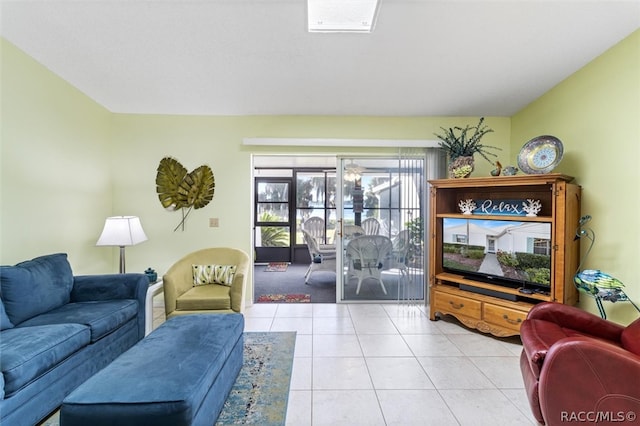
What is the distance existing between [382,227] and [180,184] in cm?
278

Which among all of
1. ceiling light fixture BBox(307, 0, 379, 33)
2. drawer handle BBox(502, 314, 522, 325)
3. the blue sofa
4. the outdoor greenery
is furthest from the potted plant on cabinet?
the outdoor greenery

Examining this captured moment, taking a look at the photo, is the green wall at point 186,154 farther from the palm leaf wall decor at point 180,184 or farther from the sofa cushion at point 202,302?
the sofa cushion at point 202,302

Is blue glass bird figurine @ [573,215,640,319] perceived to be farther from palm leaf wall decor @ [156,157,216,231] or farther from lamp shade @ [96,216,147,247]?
lamp shade @ [96,216,147,247]

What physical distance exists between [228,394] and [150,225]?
2617 mm

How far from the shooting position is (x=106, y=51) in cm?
225

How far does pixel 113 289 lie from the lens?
8.07ft

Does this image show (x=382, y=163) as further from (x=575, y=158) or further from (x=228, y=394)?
(x=228, y=394)

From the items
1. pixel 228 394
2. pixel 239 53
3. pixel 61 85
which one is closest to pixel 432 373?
pixel 228 394

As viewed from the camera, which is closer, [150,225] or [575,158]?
[575,158]

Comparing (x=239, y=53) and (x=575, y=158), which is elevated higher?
(x=239, y=53)

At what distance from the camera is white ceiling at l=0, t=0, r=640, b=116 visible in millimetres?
1812

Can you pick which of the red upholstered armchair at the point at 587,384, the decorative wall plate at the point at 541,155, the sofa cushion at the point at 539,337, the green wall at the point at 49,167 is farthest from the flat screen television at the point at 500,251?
the green wall at the point at 49,167

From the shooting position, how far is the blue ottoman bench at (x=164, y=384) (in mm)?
1223

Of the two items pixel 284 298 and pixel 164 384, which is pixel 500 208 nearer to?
pixel 284 298
